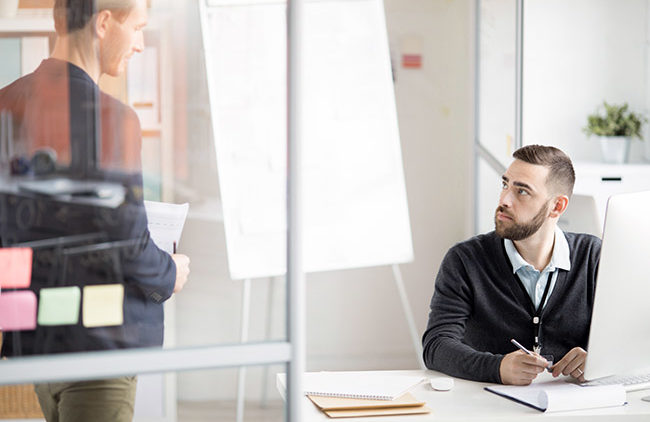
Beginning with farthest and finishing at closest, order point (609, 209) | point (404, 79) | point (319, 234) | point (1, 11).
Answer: point (404, 79), point (319, 234), point (609, 209), point (1, 11)

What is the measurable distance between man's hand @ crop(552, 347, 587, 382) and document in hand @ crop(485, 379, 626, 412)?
2.5 inches

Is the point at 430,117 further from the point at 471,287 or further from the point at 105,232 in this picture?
the point at 105,232

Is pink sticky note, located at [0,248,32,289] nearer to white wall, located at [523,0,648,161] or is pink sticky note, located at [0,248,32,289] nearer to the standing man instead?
the standing man

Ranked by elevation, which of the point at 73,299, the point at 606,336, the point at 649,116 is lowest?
the point at 606,336

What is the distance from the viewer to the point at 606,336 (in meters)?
1.69

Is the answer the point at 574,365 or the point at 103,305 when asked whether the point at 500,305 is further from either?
the point at 103,305

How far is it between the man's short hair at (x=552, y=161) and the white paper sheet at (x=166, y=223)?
1.26 m

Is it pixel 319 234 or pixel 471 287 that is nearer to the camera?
pixel 471 287

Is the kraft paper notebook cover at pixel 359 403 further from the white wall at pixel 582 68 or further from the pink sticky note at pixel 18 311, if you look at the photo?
the white wall at pixel 582 68

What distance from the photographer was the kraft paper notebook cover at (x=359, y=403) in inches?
64.6

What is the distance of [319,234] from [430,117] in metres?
1.07

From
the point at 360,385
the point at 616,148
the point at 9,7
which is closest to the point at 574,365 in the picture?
the point at 360,385

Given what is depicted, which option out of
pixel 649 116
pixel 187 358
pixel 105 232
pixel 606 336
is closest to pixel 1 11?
pixel 105 232

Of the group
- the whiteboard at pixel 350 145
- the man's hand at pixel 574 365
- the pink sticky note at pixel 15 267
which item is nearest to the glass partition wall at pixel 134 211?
the pink sticky note at pixel 15 267
